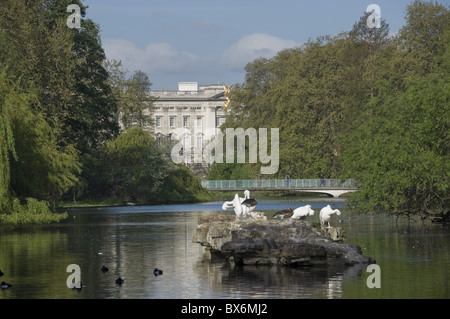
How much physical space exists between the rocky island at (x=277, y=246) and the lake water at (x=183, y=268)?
618 mm

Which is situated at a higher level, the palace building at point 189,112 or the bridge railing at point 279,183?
the palace building at point 189,112

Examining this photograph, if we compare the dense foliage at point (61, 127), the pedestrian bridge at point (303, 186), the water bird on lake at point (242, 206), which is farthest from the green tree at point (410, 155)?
the pedestrian bridge at point (303, 186)

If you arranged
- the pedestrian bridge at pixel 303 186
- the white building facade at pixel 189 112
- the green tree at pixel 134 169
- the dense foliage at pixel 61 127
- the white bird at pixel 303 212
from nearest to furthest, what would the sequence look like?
1. the white bird at pixel 303 212
2. the dense foliage at pixel 61 127
3. the green tree at pixel 134 169
4. the pedestrian bridge at pixel 303 186
5. the white building facade at pixel 189 112

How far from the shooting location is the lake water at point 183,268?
23656 millimetres

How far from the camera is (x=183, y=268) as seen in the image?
29.1 meters

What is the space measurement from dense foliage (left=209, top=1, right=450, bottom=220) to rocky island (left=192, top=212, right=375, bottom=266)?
490 inches

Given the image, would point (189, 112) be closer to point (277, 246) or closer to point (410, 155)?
point (410, 155)

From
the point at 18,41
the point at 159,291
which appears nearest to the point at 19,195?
the point at 18,41

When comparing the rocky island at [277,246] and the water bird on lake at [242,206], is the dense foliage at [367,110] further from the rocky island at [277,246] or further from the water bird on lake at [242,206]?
the rocky island at [277,246]

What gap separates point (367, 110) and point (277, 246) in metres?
30.5

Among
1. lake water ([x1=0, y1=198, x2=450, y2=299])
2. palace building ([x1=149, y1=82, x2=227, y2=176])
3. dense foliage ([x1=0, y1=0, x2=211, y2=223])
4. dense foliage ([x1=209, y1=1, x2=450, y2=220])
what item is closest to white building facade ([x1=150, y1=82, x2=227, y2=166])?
palace building ([x1=149, y1=82, x2=227, y2=176])

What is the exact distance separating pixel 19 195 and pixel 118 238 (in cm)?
1060

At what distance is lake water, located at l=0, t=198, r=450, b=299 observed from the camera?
23656 mm

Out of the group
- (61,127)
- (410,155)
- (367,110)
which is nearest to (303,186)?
(61,127)
